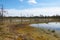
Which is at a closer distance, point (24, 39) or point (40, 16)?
point (24, 39)

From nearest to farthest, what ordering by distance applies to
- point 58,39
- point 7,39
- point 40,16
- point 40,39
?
point 7,39 → point 40,39 → point 58,39 → point 40,16

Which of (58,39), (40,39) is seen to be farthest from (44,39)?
(58,39)

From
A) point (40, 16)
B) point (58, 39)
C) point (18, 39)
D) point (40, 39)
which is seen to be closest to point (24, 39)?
point (18, 39)

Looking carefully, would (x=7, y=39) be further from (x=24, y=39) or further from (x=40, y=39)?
(x=40, y=39)

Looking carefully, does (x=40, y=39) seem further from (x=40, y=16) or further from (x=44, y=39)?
(x=40, y=16)

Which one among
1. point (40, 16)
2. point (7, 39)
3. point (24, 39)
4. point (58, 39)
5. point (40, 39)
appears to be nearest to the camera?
point (7, 39)

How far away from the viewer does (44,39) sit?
992 inches

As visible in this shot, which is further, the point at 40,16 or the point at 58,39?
the point at 40,16

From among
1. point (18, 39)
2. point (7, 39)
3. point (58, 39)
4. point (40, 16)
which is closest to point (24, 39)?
point (18, 39)

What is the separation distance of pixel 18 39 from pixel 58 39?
9660 millimetres

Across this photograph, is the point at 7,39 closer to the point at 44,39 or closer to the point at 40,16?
the point at 44,39

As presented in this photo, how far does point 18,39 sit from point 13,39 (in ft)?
2.89

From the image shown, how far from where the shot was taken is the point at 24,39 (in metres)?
20.6

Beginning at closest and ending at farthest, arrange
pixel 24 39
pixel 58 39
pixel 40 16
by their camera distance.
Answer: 1. pixel 24 39
2. pixel 58 39
3. pixel 40 16
